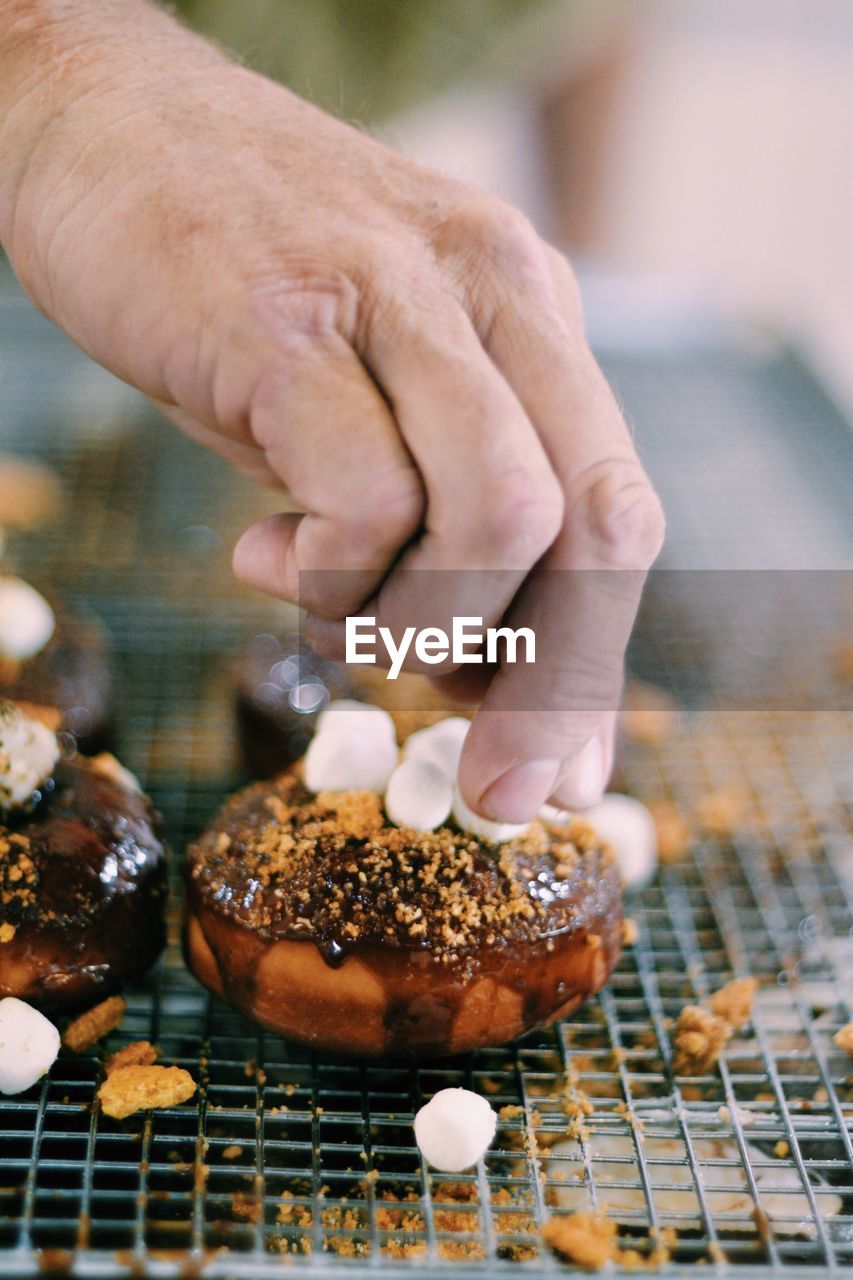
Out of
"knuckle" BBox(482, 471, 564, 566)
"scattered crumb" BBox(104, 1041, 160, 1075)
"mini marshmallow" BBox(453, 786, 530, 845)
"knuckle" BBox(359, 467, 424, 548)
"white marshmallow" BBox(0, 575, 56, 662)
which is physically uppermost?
"white marshmallow" BBox(0, 575, 56, 662)

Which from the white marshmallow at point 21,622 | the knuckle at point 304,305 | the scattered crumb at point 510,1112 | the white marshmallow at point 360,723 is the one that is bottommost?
the scattered crumb at point 510,1112

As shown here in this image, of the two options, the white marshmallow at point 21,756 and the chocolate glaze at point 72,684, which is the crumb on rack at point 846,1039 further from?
the chocolate glaze at point 72,684

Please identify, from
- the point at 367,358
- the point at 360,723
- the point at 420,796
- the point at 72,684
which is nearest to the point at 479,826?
the point at 420,796

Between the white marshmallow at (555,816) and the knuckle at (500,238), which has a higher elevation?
the knuckle at (500,238)

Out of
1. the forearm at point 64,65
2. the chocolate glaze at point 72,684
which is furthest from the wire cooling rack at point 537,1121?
the forearm at point 64,65

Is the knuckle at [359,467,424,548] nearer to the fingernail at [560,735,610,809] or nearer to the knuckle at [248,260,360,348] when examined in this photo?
the knuckle at [248,260,360,348]

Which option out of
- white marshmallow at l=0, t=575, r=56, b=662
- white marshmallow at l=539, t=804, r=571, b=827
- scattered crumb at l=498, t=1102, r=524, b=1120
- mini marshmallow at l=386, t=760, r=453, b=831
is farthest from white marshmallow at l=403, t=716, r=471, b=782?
white marshmallow at l=0, t=575, r=56, b=662

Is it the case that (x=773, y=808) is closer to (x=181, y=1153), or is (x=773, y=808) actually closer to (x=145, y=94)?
(x=181, y=1153)
